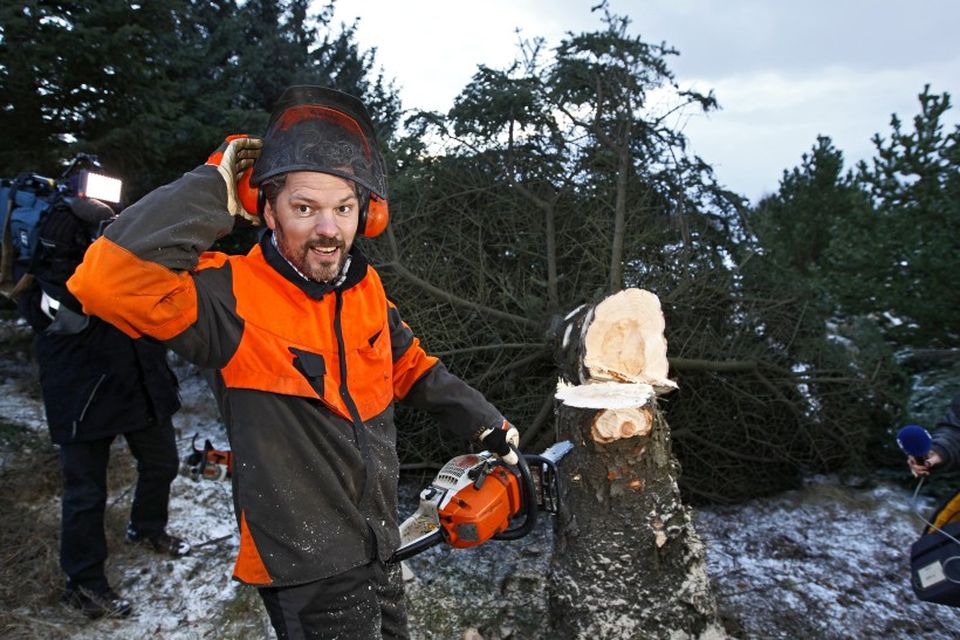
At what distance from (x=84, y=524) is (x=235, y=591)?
31.3 inches

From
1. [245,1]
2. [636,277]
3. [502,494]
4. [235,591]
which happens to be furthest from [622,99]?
[245,1]

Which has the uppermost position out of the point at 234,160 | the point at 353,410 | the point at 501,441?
the point at 234,160

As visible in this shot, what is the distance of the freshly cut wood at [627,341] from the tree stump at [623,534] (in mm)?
133

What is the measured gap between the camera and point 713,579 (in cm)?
330

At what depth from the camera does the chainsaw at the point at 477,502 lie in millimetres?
1960

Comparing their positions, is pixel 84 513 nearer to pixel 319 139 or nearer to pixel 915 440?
pixel 319 139

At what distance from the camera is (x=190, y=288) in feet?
4.99

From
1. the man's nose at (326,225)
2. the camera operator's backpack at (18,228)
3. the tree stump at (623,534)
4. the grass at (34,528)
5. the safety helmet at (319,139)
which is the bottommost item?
the grass at (34,528)

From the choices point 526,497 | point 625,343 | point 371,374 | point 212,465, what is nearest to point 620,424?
point 625,343

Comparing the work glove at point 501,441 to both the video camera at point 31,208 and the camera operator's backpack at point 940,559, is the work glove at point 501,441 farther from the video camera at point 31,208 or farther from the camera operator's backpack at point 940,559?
the video camera at point 31,208

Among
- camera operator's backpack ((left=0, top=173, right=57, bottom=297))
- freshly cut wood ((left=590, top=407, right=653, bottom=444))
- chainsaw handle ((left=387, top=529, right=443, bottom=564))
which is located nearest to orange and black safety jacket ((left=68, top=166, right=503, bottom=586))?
chainsaw handle ((left=387, top=529, right=443, bottom=564))

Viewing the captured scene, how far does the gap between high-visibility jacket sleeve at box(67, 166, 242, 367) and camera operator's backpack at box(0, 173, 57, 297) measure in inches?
66.7

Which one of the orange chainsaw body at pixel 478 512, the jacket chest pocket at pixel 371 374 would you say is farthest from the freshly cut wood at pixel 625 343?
the jacket chest pocket at pixel 371 374

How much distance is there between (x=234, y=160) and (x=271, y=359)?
0.56m
